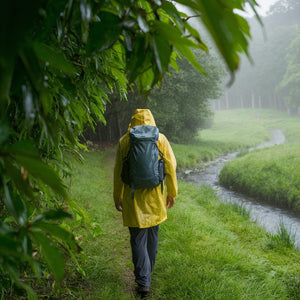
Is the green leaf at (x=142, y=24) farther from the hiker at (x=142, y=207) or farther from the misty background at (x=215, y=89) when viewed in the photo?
the hiker at (x=142, y=207)

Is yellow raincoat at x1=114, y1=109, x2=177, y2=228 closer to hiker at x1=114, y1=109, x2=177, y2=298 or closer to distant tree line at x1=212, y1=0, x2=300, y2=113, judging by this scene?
hiker at x1=114, y1=109, x2=177, y2=298

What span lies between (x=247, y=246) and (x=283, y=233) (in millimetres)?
710

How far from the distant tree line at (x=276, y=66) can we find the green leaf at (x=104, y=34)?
110 feet

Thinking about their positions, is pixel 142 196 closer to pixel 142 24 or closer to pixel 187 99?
pixel 142 24

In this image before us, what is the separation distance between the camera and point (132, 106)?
1491 centimetres

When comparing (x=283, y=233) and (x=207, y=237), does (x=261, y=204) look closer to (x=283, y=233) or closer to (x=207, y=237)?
(x=283, y=233)

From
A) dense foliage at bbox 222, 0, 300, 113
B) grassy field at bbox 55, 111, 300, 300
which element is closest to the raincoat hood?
grassy field at bbox 55, 111, 300, 300

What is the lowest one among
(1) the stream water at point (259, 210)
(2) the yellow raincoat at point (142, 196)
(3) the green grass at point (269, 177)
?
(1) the stream water at point (259, 210)

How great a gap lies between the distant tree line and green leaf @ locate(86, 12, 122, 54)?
33.6m

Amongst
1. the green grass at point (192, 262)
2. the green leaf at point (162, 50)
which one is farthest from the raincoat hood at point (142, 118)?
the green leaf at point (162, 50)

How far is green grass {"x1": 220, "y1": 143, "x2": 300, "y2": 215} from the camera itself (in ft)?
25.5

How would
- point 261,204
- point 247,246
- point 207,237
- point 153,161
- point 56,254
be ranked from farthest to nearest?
point 261,204 < point 247,246 < point 207,237 < point 153,161 < point 56,254

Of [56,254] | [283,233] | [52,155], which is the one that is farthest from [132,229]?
[283,233]

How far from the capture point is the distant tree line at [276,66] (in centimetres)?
3362
